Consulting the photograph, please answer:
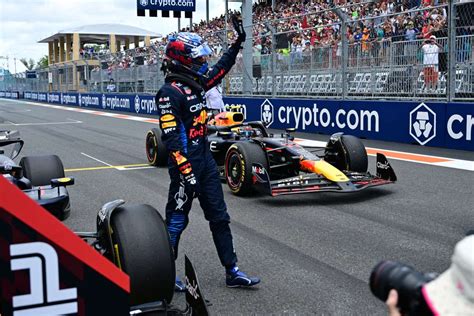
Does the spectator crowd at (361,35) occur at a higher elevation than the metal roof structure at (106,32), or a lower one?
lower

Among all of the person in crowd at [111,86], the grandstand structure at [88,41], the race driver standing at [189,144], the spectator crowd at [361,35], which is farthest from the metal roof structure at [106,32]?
the race driver standing at [189,144]

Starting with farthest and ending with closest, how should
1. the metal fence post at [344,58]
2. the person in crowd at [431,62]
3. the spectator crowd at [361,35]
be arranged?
1. the metal fence post at [344,58]
2. the spectator crowd at [361,35]
3. the person in crowd at [431,62]

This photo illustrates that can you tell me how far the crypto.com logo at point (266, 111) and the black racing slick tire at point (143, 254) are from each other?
515 inches

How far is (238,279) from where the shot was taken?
4.00m

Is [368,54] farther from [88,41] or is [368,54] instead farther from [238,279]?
[88,41]

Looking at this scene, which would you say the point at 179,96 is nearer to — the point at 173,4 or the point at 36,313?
the point at 36,313

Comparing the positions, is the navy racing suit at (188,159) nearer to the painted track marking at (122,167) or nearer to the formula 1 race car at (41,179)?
the formula 1 race car at (41,179)

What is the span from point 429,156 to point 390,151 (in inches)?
35.1

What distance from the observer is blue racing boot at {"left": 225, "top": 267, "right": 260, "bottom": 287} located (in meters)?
3.99

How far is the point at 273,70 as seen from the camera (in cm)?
1655

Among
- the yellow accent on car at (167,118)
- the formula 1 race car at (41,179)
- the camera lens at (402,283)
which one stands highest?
the yellow accent on car at (167,118)

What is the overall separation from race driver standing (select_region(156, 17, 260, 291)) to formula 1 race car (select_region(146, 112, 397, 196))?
92.5 inches

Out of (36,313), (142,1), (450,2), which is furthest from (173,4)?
(36,313)

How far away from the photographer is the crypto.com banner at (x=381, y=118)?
35.3 ft
